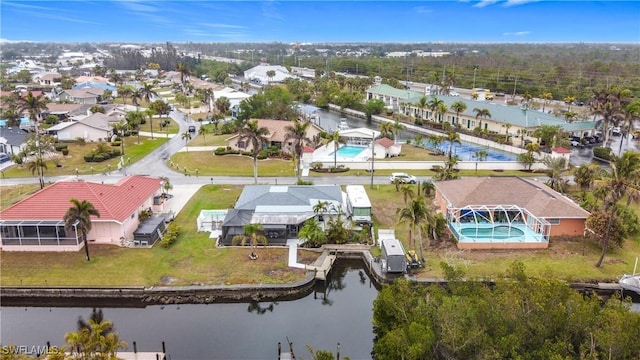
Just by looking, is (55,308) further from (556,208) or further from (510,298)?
(556,208)

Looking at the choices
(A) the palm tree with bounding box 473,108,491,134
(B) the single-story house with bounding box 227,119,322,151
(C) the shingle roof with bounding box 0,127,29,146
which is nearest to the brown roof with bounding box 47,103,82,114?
(C) the shingle roof with bounding box 0,127,29,146

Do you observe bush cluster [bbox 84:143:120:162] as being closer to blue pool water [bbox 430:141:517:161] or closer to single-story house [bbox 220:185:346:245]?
single-story house [bbox 220:185:346:245]

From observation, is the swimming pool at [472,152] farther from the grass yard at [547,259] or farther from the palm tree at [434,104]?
the grass yard at [547,259]

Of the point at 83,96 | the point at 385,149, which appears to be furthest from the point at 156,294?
the point at 83,96

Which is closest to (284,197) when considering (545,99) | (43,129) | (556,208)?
(556,208)

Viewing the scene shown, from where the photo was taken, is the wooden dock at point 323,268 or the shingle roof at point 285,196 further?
the shingle roof at point 285,196

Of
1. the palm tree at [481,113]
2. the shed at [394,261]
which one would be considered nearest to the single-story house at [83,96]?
the palm tree at [481,113]
